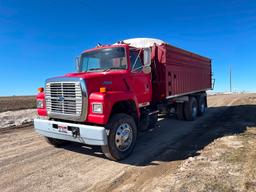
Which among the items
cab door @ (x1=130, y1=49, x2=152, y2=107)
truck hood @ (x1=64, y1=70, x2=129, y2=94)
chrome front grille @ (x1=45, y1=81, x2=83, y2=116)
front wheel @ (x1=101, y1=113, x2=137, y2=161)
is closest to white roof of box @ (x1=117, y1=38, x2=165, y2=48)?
cab door @ (x1=130, y1=49, x2=152, y2=107)

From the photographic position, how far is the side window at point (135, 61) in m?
6.92

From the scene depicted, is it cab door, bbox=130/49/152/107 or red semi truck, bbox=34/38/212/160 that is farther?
cab door, bbox=130/49/152/107

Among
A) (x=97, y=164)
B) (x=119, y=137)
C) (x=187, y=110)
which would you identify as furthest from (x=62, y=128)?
(x=187, y=110)

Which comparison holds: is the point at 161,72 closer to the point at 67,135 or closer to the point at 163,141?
the point at 163,141

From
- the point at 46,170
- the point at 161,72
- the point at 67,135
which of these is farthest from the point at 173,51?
the point at 46,170

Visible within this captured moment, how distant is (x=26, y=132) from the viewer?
30.1 feet

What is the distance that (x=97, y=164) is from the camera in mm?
5543

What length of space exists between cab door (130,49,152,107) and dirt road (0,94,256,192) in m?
1.39

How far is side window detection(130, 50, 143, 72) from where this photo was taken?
6921 mm

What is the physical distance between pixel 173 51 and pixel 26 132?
254 inches

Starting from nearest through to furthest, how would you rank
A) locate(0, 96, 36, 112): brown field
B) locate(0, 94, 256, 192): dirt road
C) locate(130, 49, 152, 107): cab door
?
locate(0, 94, 256, 192): dirt road → locate(130, 49, 152, 107): cab door → locate(0, 96, 36, 112): brown field

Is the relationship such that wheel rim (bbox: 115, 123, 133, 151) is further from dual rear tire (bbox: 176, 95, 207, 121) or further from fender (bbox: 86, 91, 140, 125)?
dual rear tire (bbox: 176, 95, 207, 121)

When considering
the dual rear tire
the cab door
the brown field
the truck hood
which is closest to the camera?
the truck hood

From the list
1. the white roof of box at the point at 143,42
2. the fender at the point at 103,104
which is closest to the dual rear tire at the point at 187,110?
the white roof of box at the point at 143,42
